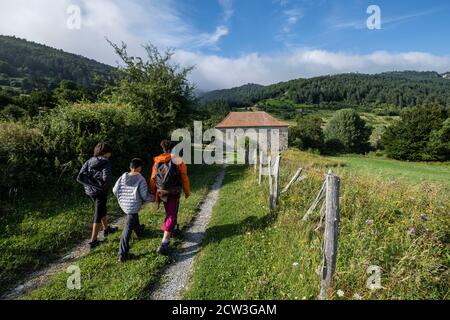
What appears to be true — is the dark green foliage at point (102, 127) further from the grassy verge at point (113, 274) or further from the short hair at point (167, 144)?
the short hair at point (167, 144)

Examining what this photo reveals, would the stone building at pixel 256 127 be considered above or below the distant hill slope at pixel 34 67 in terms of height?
below

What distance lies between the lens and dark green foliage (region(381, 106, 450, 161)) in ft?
143

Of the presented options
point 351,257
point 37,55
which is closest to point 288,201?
point 351,257

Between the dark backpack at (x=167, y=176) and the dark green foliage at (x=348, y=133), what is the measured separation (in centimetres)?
5982

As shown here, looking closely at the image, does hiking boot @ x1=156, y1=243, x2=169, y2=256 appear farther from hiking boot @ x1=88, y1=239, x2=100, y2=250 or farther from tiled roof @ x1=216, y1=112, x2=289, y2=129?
tiled roof @ x1=216, y1=112, x2=289, y2=129

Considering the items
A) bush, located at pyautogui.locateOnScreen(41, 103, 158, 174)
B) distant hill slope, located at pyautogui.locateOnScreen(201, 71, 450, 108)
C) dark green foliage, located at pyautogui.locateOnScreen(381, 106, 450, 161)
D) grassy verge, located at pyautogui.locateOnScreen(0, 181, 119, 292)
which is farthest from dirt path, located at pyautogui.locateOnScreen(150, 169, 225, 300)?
distant hill slope, located at pyautogui.locateOnScreen(201, 71, 450, 108)

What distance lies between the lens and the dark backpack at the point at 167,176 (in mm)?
5578

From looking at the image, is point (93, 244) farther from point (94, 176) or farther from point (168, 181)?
point (168, 181)

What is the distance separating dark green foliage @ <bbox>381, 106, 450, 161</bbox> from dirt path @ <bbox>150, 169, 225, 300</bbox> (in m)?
52.1

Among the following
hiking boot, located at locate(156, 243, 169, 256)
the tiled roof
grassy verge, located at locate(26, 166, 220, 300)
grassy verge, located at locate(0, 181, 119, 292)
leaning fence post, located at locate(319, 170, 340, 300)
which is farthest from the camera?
the tiled roof

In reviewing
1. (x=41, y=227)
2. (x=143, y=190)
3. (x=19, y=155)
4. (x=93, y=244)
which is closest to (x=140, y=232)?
(x=93, y=244)

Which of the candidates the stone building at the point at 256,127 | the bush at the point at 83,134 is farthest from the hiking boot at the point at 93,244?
the stone building at the point at 256,127

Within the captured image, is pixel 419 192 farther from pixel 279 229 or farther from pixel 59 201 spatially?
pixel 59 201

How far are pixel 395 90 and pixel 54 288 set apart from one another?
17189 centimetres
